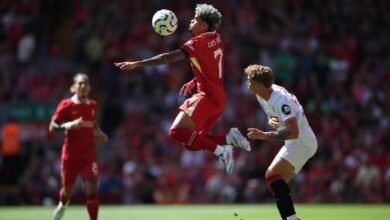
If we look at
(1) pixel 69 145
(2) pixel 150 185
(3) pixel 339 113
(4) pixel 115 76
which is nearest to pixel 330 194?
(3) pixel 339 113

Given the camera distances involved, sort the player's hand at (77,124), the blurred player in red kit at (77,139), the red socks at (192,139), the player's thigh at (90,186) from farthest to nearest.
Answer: the blurred player in red kit at (77,139) < the player's hand at (77,124) < the player's thigh at (90,186) < the red socks at (192,139)

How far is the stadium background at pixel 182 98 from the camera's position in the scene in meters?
23.7

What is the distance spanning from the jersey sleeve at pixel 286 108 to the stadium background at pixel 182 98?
11.8 metres

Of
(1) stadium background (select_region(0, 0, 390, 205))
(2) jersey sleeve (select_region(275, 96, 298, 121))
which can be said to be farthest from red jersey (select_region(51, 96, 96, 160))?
(1) stadium background (select_region(0, 0, 390, 205))

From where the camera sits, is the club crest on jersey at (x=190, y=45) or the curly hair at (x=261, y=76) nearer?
the curly hair at (x=261, y=76)

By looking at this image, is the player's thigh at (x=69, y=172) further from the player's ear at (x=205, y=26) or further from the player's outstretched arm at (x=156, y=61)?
the player's ear at (x=205, y=26)

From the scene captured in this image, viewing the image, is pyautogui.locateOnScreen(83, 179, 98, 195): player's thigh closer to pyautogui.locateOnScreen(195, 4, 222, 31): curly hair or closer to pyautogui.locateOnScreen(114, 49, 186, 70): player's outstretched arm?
pyautogui.locateOnScreen(114, 49, 186, 70): player's outstretched arm

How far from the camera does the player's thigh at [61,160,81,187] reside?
14625 mm

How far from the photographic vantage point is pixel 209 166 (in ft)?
79.3

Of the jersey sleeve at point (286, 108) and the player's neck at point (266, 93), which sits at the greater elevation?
the player's neck at point (266, 93)

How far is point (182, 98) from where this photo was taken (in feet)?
83.4

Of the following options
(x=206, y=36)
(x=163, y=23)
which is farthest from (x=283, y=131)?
(x=163, y=23)

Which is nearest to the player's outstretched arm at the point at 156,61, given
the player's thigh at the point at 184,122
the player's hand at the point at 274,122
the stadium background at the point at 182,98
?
the player's thigh at the point at 184,122

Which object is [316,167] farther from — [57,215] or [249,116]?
[57,215]
